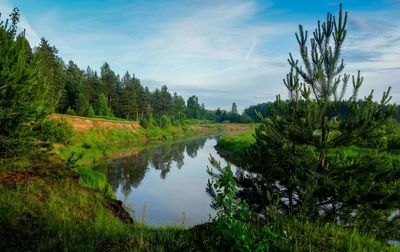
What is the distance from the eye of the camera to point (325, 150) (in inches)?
366

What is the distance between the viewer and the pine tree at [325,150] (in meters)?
8.52

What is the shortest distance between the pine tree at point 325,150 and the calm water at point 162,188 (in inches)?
153

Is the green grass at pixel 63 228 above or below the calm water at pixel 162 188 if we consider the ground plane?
above

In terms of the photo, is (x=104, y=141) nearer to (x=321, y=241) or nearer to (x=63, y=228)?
(x=63, y=228)

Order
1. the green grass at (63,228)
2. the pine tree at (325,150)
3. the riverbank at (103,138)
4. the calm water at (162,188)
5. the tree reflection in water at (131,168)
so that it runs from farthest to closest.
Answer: the riverbank at (103,138) → the tree reflection in water at (131,168) → the calm water at (162,188) → the pine tree at (325,150) → the green grass at (63,228)

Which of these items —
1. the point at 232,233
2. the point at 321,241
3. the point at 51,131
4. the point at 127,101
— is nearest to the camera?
the point at 232,233

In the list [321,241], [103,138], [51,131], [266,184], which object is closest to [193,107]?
[103,138]

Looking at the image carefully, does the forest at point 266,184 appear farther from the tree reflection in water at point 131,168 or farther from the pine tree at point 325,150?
the tree reflection in water at point 131,168

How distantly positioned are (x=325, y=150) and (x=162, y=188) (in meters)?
17.6

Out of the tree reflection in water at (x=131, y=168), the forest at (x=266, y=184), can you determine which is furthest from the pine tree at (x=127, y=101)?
the forest at (x=266, y=184)

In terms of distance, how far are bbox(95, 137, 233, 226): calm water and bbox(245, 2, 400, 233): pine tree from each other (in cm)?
389

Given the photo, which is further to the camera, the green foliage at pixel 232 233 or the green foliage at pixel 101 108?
the green foliage at pixel 101 108

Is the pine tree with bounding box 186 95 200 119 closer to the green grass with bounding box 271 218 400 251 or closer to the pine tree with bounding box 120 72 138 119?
the pine tree with bounding box 120 72 138 119

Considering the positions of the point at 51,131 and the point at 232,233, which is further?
the point at 51,131
